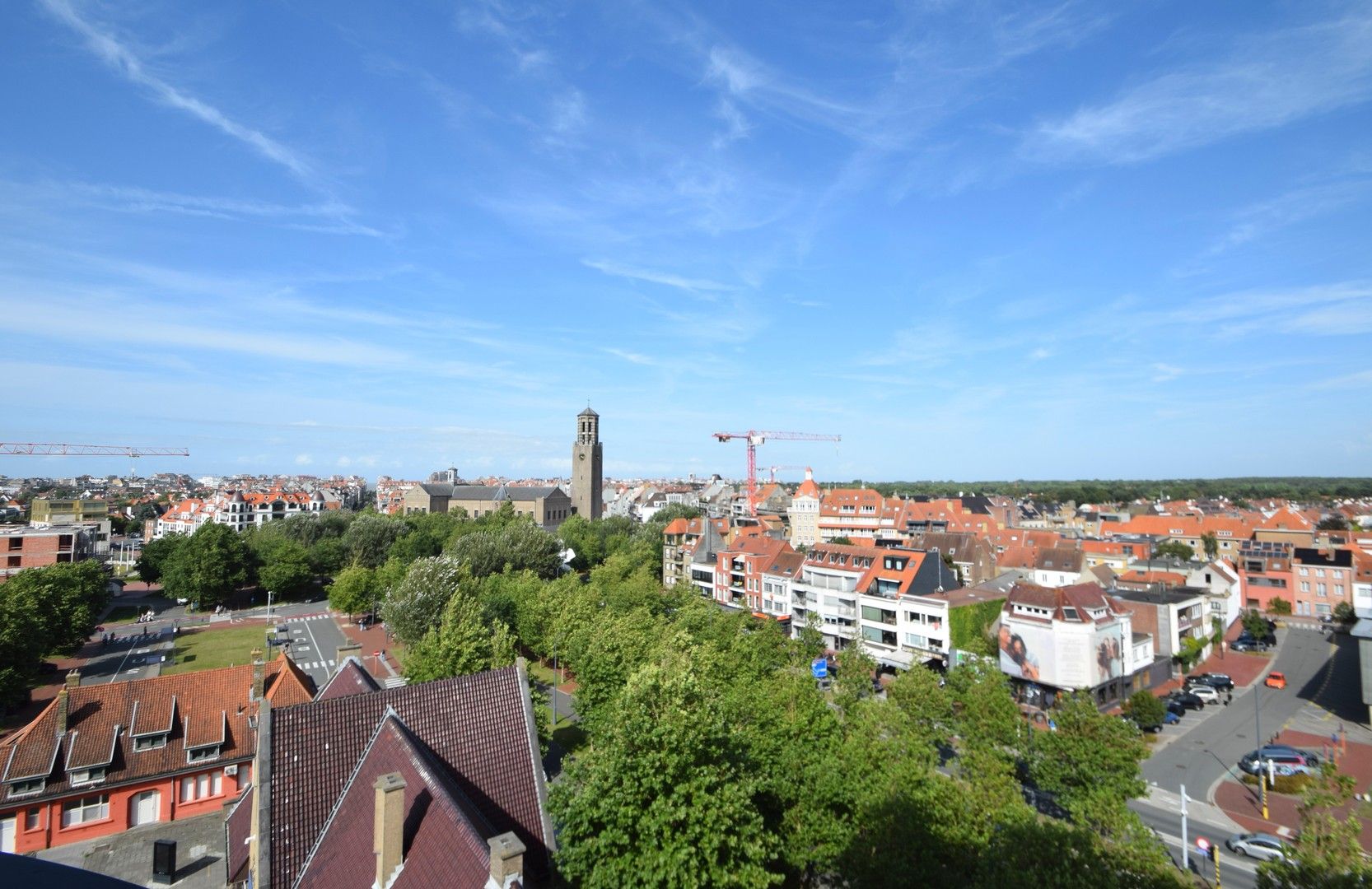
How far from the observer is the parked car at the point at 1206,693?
165ft

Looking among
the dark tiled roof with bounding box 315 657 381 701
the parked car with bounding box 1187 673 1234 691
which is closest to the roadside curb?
the parked car with bounding box 1187 673 1234 691

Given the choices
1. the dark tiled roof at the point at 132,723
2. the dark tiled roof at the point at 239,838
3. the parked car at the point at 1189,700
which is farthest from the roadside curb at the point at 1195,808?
the dark tiled roof at the point at 132,723

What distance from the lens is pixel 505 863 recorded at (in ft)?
45.7

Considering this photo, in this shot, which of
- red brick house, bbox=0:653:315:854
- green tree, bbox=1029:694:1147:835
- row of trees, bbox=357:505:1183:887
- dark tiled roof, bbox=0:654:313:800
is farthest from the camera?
dark tiled roof, bbox=0:654:313:800

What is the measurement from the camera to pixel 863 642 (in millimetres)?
57938

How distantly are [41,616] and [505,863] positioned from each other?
57125 millimetres

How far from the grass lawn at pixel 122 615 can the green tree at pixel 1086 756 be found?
8797cm

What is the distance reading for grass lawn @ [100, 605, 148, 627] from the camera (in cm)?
7450

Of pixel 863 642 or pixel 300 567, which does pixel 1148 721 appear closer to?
pixel 863 642

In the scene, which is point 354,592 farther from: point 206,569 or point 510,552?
point 206,569

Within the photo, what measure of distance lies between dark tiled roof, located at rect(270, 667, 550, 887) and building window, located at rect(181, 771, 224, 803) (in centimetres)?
1770

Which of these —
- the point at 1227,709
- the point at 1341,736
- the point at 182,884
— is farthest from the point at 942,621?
the point at 182,884

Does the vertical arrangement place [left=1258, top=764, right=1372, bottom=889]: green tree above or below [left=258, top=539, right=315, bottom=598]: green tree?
above

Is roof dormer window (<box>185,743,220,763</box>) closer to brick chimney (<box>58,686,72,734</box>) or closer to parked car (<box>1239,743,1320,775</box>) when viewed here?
brick chimney (<box>58,686,72,734</box>)
